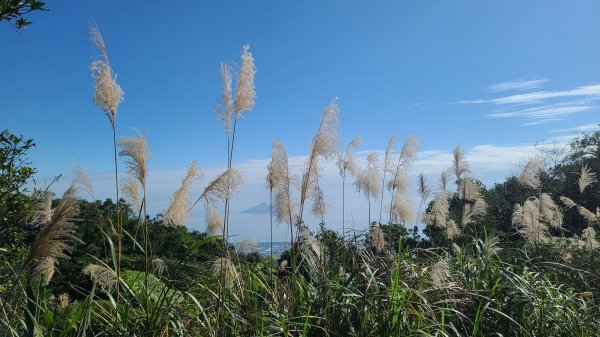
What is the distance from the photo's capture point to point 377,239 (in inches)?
182

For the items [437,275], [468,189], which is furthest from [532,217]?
[437,275]

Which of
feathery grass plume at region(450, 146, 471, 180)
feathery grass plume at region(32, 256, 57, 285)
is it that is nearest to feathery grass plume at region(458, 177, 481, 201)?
feathery grass plume at region(450, 146, 471, 180)

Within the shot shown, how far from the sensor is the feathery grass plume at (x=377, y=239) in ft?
15.0

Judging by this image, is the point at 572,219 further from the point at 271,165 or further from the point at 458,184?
the point at 271,165

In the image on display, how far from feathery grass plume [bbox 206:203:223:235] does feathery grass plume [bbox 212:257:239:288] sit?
47 cm

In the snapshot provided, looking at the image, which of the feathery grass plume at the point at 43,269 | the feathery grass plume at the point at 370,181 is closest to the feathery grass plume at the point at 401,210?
the feathery grass plume at the point at 370,181

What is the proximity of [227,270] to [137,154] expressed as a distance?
106 cm

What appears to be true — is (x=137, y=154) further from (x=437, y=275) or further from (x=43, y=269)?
(x=437, y=275)

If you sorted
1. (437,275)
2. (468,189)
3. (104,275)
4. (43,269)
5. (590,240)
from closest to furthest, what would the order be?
1. (43,269)
2. (104,275)
3. (437,275)
4. (590,240)
5. (468,189)

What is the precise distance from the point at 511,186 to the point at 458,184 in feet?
32.2

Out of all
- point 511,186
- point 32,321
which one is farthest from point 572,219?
point 32,321

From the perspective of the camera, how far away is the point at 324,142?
164 inches

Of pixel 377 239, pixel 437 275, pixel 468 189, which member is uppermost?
pixel 468 189

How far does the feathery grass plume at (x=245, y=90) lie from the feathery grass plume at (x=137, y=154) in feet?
2.55
